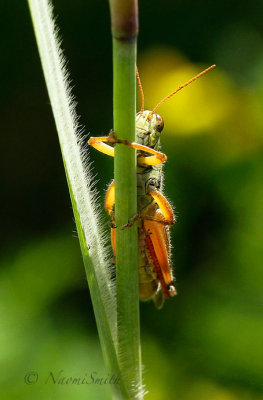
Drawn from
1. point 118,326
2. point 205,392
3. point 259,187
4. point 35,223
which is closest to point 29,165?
point 35,223

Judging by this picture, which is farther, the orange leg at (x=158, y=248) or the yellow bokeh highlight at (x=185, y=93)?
the yellow bokeh highlight at (x=185, y=93)

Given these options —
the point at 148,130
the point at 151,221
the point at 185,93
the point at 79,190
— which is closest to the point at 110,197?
the point at 151,221

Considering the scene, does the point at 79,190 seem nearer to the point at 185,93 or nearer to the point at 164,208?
the point at 164,208

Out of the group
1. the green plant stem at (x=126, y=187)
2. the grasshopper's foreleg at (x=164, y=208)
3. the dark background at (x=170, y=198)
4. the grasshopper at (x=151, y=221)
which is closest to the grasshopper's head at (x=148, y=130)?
the grasshopper at (x=151, y=221)

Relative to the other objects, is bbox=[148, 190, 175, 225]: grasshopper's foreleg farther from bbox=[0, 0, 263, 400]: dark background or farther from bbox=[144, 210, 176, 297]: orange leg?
bbox=[0, 0, 263, 400]: dark background

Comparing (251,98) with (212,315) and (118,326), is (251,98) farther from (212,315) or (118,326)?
(118,326)

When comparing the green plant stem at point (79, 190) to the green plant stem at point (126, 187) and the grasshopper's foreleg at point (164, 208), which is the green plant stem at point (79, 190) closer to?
the green plant stem at point (126, 187)
